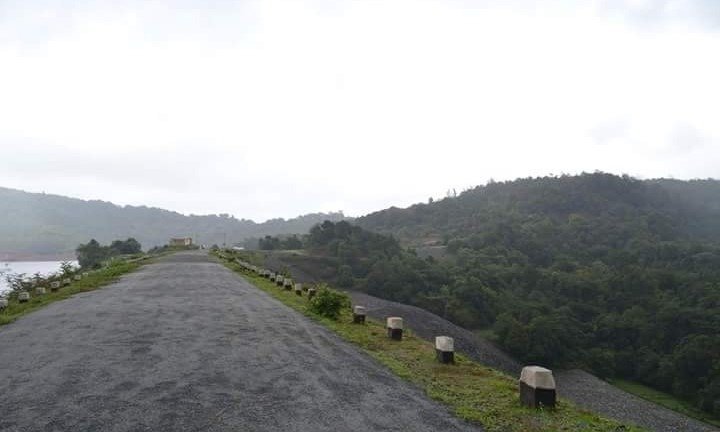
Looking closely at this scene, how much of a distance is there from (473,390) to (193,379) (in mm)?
4544

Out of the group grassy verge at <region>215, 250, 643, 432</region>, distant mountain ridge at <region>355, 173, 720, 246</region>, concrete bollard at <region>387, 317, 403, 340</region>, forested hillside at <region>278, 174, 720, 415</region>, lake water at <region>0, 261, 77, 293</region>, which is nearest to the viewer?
grassy verge at <region>215, 250, 643, 432</region>

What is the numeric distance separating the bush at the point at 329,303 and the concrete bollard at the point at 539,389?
916 cm

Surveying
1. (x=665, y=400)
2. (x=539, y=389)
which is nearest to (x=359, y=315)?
(x=539, y=389)

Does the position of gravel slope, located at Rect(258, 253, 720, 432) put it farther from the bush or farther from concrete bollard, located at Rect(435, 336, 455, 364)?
concrete bollard, located at Rect(435, 336, 455, 364)

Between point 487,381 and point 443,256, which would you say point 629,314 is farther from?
point 487,381

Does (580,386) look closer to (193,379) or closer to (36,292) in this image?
(36,292)

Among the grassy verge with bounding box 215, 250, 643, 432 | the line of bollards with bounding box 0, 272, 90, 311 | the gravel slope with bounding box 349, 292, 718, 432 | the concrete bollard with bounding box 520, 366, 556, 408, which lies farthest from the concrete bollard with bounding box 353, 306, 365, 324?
the gravel slope with bounding box 349, 292, 718, 432

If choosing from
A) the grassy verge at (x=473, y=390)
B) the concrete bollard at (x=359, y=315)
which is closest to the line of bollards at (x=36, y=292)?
the concrete bollard at (x=359, y=315)

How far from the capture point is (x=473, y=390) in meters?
8.36

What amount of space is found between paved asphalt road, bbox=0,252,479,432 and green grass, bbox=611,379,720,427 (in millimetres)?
49432

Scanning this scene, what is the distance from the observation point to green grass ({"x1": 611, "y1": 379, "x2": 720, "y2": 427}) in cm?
4764

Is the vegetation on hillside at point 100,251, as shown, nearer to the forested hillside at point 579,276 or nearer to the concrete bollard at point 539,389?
the forested hillside at point 579,276

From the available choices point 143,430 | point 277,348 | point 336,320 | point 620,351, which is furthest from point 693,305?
point 143,430

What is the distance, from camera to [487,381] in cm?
902
